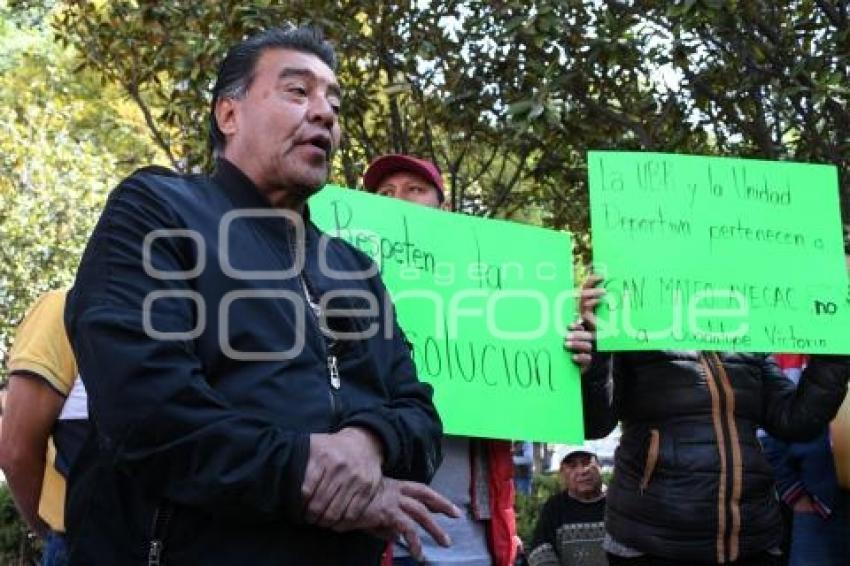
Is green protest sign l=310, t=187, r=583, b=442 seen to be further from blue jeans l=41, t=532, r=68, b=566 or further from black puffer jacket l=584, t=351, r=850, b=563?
blue jeans l=41, t=532, r=68, b=566

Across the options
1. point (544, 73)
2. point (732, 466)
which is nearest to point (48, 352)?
point (732, 466)

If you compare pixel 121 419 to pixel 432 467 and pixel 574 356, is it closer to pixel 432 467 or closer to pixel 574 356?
pixel 432 467

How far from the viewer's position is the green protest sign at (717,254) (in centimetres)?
348

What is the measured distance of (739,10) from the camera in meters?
5.30

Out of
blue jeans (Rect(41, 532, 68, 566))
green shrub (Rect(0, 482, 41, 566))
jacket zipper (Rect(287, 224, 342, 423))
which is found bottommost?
green shrub (Rect(0, 482, 41, 566))

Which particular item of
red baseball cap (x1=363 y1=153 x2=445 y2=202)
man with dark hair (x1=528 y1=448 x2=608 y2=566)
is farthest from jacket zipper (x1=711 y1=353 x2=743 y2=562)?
man with dark hair (x1=528 y1=448 x2=608 y2=566)

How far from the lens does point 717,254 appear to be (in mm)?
3619

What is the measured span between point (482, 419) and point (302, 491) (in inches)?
55.8

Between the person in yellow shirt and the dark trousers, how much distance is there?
66.2 inches

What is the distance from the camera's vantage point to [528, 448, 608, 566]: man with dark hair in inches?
234

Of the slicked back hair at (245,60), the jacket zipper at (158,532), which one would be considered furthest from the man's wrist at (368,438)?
the slicked back hair at (245,60)

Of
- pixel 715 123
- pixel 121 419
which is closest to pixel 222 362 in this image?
pixel 121 419

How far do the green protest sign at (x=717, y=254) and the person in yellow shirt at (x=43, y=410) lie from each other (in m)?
1.54

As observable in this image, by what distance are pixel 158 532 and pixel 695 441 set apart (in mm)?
2103
